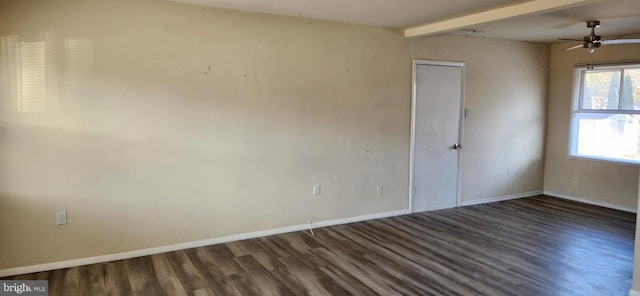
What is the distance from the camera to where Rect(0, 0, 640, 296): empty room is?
3314 mm

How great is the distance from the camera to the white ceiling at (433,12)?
3.65 meters

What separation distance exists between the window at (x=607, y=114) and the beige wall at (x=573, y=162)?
0.35 ft

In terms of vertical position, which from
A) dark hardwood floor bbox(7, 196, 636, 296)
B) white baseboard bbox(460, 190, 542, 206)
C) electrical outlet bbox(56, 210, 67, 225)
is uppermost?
electrical outlet bbox(56, 210, 67, 225)

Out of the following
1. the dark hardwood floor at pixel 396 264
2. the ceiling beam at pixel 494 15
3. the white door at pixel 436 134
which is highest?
the ceiling beam at pixel 494 15

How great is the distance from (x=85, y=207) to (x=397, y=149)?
343cm

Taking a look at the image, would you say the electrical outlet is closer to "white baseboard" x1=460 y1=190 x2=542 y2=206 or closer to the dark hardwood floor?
the dark hardwood floor

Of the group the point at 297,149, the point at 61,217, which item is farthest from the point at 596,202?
the point at 61,217

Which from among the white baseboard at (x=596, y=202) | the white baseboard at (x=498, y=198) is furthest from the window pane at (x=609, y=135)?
the white baseboard at (x=498, y=198)

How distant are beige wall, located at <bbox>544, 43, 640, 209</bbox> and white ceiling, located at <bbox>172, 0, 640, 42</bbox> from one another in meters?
0.71

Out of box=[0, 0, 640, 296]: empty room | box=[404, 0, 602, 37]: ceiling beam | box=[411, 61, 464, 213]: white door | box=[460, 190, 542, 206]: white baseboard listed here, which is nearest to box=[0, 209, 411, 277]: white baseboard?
box=[0, 0, 640, 296]: empty room

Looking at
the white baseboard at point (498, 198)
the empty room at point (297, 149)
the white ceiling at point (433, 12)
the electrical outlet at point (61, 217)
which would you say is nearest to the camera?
the empty room at point (297, 149)

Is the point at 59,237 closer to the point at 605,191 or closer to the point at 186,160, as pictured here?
the point at 186,160

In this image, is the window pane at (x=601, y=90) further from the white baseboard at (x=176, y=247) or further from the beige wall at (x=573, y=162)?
the white baseboard at (x=176, y=247)

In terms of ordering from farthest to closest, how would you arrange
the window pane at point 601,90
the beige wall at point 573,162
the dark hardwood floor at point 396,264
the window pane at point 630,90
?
the window pane at point 601,90, the beige wall at point 573,162, the window pane at point 630,90, the dark hardwood floor at point 396,264
